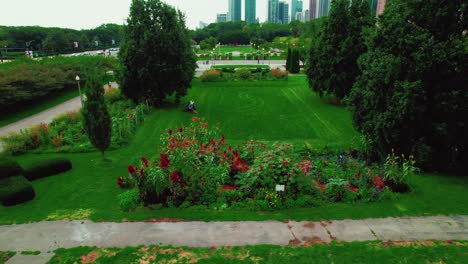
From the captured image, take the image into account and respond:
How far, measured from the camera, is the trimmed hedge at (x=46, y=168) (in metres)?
11.9

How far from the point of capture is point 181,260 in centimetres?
707

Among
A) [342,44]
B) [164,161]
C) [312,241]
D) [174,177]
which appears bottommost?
[312,241]

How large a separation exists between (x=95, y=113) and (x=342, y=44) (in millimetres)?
16205

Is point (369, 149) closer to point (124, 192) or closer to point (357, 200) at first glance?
point (357, 200)

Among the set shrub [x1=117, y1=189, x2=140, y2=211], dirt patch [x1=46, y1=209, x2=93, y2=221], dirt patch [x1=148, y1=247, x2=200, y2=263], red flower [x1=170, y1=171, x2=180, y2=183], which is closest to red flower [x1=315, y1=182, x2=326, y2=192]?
red flower [x1=170, y1=171, x2=180, y2=183]

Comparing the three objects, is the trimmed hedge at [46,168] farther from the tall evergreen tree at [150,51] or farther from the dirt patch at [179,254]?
the tall evergreen tree at [150,51]

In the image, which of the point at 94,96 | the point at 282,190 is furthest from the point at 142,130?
the point at 282,190

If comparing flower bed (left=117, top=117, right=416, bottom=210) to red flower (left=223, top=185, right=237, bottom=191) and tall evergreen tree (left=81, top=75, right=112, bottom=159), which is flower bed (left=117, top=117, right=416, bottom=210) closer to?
red flower (left=223, top=185, right=237, bottom=191)

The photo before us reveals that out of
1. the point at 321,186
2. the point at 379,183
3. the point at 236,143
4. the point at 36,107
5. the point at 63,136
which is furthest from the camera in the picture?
the point at 36,107

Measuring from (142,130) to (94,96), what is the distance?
19.4 ft

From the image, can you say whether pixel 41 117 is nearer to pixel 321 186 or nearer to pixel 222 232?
pixel 222 232

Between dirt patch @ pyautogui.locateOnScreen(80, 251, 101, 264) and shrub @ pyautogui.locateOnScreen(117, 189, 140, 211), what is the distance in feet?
7.10

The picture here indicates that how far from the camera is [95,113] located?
41.9 feet

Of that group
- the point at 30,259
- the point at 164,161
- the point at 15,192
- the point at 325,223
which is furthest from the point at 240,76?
the point at 30,259
